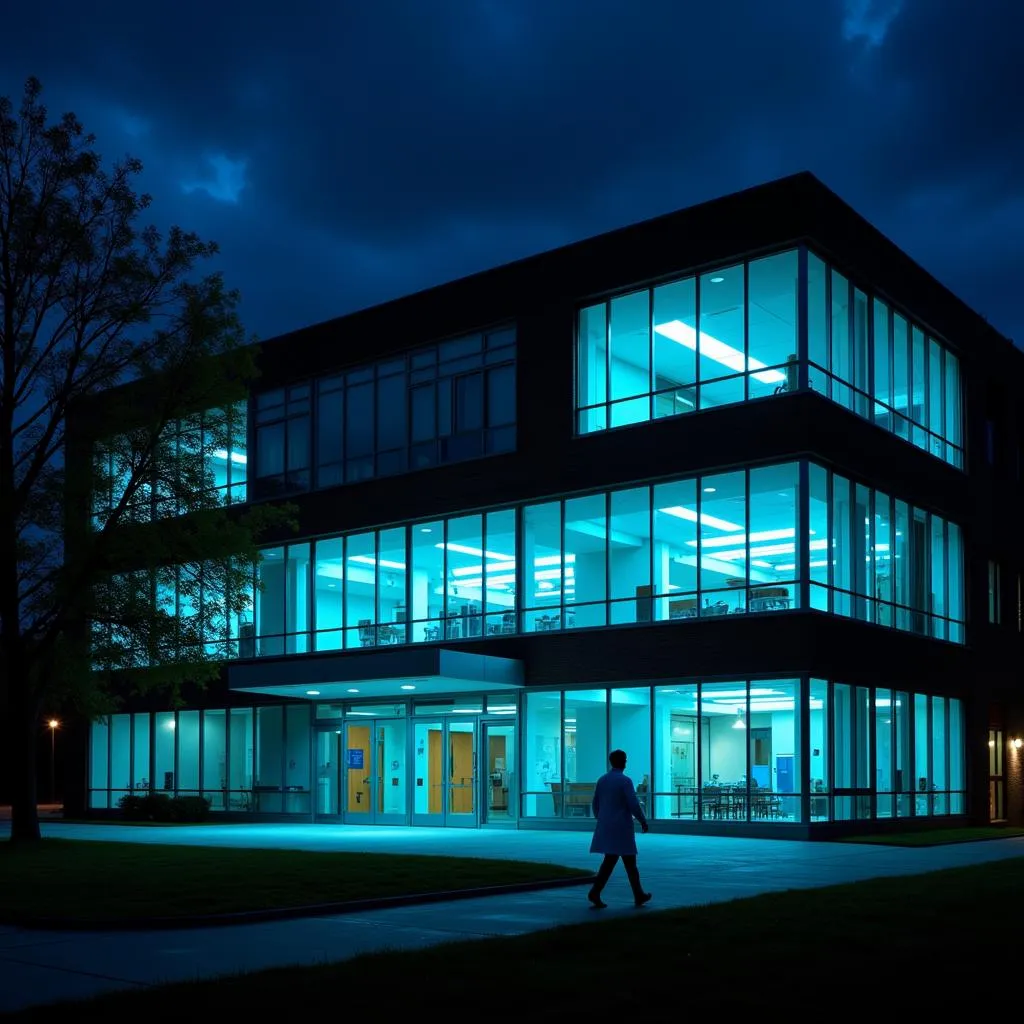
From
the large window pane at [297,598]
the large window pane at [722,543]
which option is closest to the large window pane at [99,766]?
the large window pane at [297,598]

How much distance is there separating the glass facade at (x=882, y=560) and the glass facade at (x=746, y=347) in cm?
192

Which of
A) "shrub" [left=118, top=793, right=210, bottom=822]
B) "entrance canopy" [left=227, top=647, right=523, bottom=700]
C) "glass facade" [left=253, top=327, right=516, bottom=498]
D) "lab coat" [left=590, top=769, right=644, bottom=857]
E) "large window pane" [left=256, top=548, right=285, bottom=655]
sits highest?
"glass facade" [left=253, top=327, right=516, bottom=498]

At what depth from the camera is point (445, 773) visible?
33.4m

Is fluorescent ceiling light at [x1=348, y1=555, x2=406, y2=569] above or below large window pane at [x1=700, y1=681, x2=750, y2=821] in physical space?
above

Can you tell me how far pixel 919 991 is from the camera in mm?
8898

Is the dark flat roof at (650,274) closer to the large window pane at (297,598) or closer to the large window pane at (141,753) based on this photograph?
the large window pane at (297,598)

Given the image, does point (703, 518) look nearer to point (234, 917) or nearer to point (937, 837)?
point (937, 837)

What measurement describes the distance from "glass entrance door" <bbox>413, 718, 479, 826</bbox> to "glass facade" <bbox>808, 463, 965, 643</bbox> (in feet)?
30.4

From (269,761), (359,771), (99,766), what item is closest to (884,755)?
(359,771)

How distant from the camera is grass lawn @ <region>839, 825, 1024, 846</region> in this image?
26250mm

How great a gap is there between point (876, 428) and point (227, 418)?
13.8 metres

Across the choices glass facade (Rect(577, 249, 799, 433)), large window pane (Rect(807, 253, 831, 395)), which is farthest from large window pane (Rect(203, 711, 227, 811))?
large window pane (Rect(807, 253, 831, 395))

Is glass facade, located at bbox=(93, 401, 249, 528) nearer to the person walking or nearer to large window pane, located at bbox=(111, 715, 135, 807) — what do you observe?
the person walking

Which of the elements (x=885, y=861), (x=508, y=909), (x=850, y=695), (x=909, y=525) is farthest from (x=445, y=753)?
(x=508, y=909)
